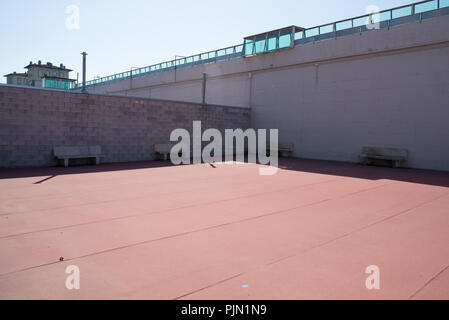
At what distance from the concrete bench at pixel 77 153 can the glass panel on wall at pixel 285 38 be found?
36.4 ft

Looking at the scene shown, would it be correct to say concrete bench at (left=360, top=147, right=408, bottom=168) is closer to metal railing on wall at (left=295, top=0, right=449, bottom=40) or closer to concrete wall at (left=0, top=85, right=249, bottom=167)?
metal railing on wall at (left=295, top=0, right=449, bottom=40)

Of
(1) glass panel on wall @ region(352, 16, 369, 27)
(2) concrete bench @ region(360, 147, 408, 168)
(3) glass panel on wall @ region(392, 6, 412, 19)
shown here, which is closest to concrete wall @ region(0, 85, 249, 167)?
(2) concrete bench @ region(360, 147, 408, 168)

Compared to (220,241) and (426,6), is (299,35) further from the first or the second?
(220,241)

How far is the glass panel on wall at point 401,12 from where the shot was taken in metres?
14.2

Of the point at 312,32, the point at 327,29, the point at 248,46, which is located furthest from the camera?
the point at 248,46

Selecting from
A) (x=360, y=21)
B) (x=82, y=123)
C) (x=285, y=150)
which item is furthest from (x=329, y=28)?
(x=82, y=123)

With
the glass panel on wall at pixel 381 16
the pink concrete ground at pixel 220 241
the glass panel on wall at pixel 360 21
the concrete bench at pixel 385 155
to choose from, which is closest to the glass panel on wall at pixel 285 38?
the glass panel on wall at pixel 360 21

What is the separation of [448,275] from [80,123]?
1282cm

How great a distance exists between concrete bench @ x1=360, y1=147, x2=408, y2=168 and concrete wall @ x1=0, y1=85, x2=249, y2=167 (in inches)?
313

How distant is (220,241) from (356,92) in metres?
13.7

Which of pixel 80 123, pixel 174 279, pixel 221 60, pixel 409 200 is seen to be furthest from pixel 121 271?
pixel 221 60

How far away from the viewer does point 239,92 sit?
21.5 metres

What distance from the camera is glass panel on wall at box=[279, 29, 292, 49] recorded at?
18453 mm

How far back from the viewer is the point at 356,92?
52.4 feet
